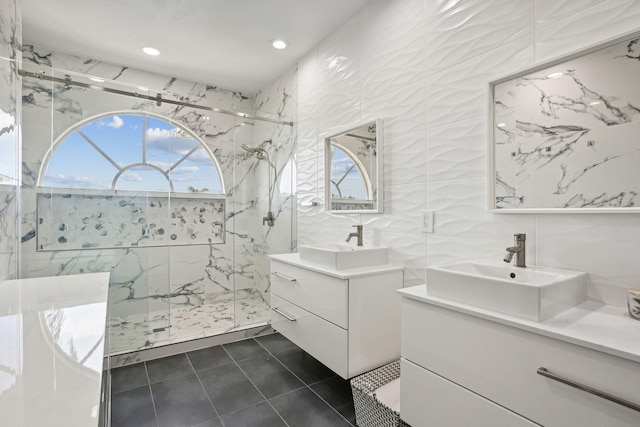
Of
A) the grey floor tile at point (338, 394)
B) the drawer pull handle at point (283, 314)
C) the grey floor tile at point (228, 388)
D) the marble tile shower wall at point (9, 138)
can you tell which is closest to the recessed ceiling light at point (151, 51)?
the marble tile shower wall at point (9, 138)

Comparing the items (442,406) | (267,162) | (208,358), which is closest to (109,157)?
(267,162)

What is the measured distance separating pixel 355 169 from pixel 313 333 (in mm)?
1176

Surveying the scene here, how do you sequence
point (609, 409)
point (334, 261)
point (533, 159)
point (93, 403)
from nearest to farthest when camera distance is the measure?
point (93, 403) < point (609, 409) < point (533, 159) < point (334, 261)

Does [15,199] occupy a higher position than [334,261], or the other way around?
[15,199]

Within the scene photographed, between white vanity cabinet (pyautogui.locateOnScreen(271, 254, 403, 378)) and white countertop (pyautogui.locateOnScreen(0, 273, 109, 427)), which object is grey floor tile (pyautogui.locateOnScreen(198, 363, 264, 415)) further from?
white countertop (pyautogui.locateOnScreen(0, 273, 109, 427))

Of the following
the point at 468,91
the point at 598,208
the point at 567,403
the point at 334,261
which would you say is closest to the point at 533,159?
the point at 598,208

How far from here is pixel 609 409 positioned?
79 centimetres

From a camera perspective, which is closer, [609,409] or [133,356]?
[609,409]

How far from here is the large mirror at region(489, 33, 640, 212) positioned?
1102 mm

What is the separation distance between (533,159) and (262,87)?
3164 mm

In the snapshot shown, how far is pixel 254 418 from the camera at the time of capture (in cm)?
172

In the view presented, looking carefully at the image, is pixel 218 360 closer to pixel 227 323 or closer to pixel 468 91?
pixel 227 323

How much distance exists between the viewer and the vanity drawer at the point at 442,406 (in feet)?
3.34

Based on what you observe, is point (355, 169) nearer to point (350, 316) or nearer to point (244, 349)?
point (350, 316)
